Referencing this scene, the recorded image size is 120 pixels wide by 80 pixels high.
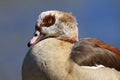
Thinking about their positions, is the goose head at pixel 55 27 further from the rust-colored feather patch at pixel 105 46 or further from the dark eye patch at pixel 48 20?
the rust-colored feather patch at pixel 105 46

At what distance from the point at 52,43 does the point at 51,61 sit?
286 mm

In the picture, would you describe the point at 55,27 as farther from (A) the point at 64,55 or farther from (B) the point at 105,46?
(B) the point at 105,46

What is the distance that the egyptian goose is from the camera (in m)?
4.91

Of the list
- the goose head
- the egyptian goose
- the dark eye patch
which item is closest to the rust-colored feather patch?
the egyptian goose

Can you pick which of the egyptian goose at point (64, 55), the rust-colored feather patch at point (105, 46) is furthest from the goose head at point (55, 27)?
the rust-colored feather patch at point (105, 46)

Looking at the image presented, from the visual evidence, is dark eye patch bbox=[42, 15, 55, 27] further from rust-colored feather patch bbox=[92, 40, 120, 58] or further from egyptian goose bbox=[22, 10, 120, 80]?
rust-colored feather patch bbox=[92, 40, 120, 58]

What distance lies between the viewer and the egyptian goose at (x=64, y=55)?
4.91 meters

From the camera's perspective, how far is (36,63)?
4.97 m

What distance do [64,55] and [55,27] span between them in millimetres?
436

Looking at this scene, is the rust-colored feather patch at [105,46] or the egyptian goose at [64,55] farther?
the rust-colored feather patch at [105,46]

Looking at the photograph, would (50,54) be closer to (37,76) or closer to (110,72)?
(37,76)

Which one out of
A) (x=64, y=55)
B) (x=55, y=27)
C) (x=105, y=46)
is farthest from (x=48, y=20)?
(x=105, y=46)

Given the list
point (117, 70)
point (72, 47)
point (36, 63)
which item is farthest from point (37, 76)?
point (117, 70)

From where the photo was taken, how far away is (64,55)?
5.01m
